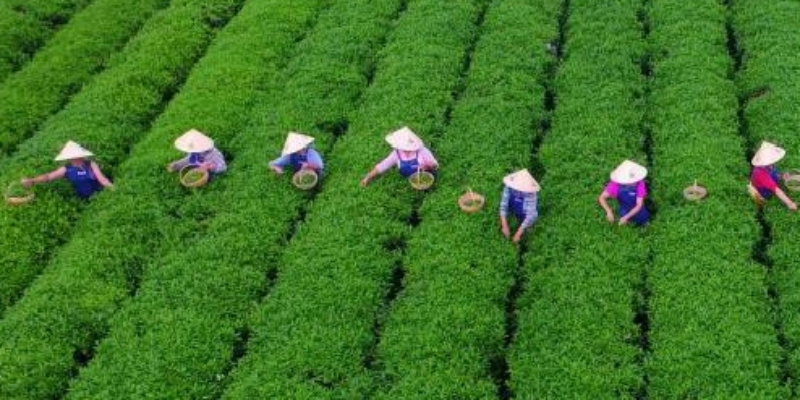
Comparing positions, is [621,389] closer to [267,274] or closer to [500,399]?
[500,399]

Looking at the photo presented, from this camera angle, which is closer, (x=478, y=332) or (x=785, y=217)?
(x=478, y=332)

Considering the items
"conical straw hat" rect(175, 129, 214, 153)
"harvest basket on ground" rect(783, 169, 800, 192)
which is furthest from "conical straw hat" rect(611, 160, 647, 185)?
"conical straw hat" rect(175, 129, 214, 153)

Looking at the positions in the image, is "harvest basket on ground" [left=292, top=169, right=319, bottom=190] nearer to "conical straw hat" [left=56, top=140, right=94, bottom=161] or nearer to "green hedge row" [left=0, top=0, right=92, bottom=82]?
"conical straw hat" [left=56, top=140, right=94, bottom=161]

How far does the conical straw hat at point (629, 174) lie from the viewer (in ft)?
42.0

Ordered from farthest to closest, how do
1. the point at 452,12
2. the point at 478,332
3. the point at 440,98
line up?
1. the point at 452,12
2. the point at 440,98
3. the point at 478,332

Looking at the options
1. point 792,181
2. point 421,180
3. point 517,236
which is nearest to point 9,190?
point 421,180

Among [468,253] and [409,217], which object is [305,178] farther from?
[468,253]

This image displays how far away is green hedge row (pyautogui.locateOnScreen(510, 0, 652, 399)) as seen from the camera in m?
11.4

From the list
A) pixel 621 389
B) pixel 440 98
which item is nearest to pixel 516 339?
pixel 621 389

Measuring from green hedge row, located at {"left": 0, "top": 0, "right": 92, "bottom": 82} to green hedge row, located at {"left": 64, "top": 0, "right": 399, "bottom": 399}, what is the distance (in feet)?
21.2

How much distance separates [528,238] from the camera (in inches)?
535

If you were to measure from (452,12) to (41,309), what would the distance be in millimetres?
10553

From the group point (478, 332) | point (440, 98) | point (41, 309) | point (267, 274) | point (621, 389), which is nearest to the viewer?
point (621, 389)

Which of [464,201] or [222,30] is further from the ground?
[464,201]
